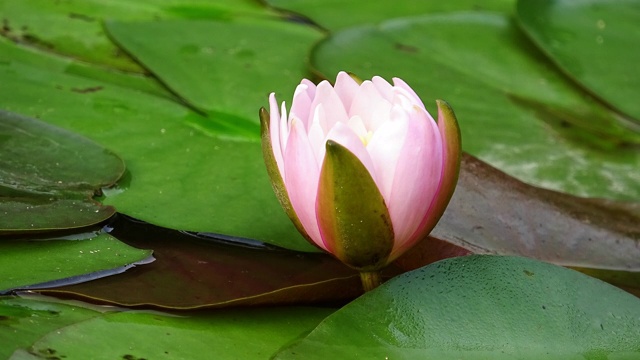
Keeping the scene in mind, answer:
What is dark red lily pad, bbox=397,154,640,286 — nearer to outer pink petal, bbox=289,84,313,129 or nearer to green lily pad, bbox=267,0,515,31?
outer pink petal, bbox=289,84,313,129

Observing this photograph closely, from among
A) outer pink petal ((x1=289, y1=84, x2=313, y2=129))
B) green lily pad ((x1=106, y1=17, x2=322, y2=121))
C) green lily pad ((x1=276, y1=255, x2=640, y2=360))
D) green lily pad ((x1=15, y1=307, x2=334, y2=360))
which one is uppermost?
outer pink petal ((x1=289, y1=84, x2=313, y2=129))

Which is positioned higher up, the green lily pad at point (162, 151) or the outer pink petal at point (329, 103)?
the outer pink petal at point (329, 103)

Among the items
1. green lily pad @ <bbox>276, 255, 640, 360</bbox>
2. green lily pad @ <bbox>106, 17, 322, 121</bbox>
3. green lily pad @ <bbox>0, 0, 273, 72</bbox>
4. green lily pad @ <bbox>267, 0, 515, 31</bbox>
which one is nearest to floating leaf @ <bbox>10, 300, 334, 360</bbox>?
green lily pad @ <bbox>276, 255, 640, 360</bbox>

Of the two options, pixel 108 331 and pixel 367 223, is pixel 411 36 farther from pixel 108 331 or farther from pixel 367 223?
pixel 108 331

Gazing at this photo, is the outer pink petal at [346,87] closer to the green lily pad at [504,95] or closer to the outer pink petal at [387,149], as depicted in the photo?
the outer pink petal at [387,149]

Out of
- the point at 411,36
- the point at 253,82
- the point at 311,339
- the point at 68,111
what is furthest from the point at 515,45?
the point at 311,339

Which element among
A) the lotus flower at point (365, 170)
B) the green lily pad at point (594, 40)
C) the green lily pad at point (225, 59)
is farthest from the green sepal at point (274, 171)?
the green lily pad at point (594, 40)
